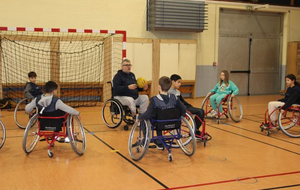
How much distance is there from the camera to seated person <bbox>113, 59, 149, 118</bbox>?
4.97 meters

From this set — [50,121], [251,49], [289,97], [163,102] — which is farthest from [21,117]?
[251,49]

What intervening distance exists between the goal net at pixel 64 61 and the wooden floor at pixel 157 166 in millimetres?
3007

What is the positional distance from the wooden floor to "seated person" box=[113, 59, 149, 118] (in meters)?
0.48

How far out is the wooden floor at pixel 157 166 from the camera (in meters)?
2.91

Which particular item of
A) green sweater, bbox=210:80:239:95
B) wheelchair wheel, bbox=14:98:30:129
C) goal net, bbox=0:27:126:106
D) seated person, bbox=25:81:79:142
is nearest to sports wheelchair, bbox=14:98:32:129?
wheelchair wheel, bbox=14:98:30:129

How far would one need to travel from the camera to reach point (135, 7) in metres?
8.56

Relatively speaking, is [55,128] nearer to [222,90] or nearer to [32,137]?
[32,137]

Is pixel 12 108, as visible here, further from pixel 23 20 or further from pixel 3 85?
pixel 23 20

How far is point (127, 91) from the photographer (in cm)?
513

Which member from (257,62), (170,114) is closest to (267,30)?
(257,62)

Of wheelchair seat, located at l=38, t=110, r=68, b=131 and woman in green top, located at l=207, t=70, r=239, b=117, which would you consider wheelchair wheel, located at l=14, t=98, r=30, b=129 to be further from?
woman in green top, located at l=207, t=70, r=239, b=117

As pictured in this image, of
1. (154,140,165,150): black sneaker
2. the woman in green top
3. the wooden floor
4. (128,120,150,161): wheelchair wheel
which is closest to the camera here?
the wooden floor

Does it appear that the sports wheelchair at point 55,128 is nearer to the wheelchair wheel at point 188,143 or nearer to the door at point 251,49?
the wheelchair wheel at point 188,143

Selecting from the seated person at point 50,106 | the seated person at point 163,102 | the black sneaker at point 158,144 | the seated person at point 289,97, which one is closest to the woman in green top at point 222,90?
the seated person at point 289,97
